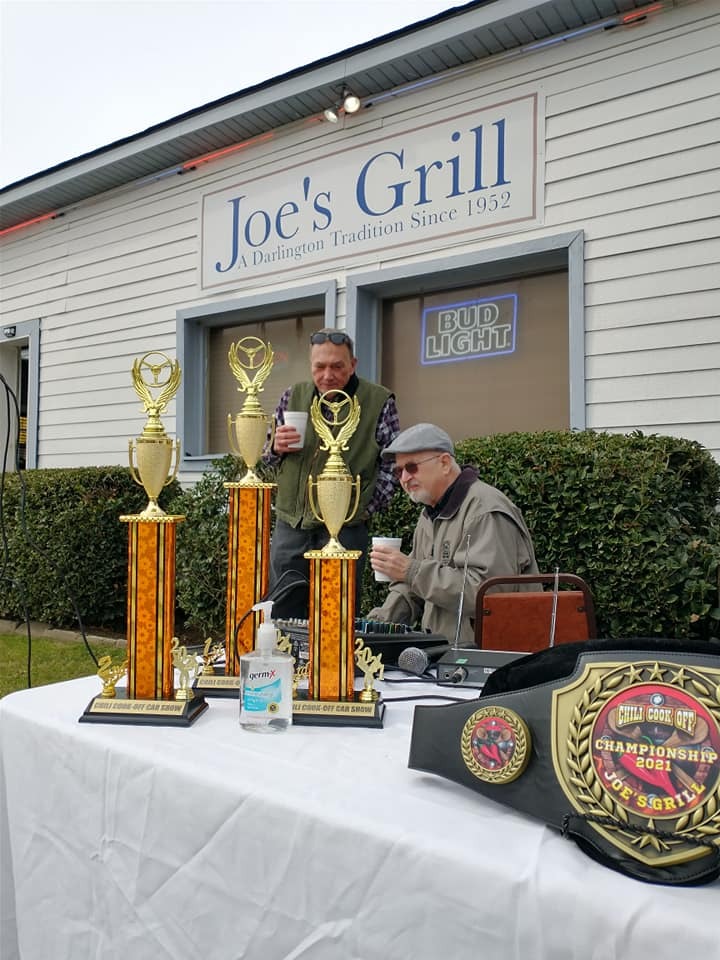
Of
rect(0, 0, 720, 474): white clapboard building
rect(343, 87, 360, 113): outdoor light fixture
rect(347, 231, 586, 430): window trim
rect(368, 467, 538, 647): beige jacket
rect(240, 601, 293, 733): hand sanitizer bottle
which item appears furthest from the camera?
rect(343, 87, 360, 113): outdoor light fixture

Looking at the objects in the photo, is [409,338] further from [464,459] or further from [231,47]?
[231,47]

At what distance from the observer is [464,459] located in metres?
4.27

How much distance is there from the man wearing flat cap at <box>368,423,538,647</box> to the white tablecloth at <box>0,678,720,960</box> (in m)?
0.82

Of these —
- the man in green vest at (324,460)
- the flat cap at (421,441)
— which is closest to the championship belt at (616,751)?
the flat cap at (421,441)

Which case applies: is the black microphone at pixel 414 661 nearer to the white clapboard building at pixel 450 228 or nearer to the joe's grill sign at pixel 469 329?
the white clapboard building at pixel 450 228

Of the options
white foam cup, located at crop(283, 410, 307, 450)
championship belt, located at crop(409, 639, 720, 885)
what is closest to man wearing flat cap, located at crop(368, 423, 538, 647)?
white foam cup, located at crop(283, 410, 307, 450)

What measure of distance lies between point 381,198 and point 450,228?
2.35ft

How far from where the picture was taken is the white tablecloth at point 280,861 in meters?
0.70

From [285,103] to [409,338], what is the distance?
219cm

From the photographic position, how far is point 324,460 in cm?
309

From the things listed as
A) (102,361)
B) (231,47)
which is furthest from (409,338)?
(231,47)

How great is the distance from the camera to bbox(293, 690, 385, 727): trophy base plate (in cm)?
121

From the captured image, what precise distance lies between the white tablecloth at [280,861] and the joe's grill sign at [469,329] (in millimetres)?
4252

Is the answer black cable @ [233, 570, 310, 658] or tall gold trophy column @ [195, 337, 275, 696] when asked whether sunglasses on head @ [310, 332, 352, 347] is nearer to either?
black cable @ [233, 570, 310, 658]
